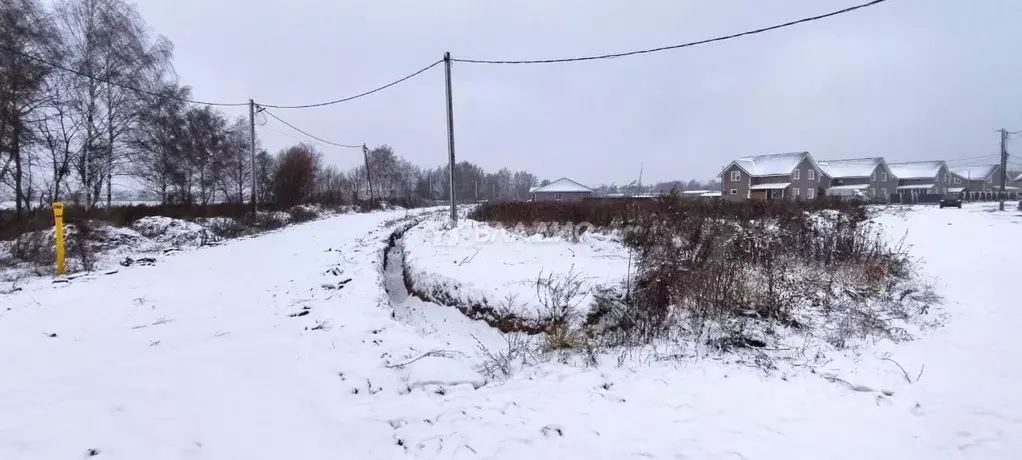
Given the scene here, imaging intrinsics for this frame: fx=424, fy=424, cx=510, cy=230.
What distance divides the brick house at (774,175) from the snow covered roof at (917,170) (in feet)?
68.0

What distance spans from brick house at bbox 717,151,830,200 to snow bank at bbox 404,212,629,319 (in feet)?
136

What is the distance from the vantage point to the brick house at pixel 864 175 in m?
52.1

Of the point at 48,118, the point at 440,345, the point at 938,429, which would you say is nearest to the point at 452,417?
the point at 440,345

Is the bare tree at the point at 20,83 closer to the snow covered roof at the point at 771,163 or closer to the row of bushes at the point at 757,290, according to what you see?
the row of bushes at the point at 757,290

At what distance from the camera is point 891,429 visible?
114 inches

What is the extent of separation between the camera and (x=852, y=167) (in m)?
54.0

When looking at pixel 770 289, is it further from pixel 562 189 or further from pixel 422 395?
pixel 562 189

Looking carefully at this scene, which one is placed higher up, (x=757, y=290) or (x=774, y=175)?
(x=774, y=175)

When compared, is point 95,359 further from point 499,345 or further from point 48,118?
point 48,118

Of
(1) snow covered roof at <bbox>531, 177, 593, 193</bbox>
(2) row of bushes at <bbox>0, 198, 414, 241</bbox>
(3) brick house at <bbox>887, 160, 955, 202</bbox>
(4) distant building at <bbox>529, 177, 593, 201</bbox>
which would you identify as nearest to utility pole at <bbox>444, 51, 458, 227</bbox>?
(2) row of bushes at <bbox>0, 198, 414, 241</bbox>

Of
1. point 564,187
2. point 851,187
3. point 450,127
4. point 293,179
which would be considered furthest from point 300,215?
point 851,187

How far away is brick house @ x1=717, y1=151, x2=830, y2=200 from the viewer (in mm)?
44719

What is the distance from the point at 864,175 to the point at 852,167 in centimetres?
229

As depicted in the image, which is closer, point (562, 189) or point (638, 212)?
point (638, 212)
